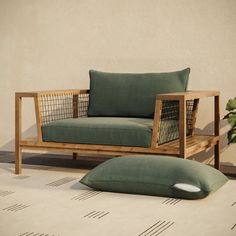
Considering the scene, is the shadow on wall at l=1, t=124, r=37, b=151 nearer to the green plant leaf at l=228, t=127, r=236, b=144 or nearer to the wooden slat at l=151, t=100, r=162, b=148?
the wooden slat at l=151, t=100, r=162, b=148

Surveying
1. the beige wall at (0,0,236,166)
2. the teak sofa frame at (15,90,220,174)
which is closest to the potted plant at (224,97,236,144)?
the teak sofa frame at (15,90,220,174)

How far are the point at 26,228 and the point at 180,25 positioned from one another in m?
2.69

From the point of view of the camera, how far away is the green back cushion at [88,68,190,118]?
4430 millimetres

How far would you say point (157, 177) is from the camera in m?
3.38

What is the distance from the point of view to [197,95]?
4008 millimetres

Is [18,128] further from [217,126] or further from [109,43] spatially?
[217,126]

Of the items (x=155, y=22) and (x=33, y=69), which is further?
(x=33, y=69)

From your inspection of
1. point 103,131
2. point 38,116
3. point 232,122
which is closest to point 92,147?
point 103,131

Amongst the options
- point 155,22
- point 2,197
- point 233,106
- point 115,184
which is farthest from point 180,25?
point 2,197

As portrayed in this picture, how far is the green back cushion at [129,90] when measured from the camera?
4430 mm

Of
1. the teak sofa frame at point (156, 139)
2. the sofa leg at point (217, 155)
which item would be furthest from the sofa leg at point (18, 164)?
the sofa leg at point (217, 155)

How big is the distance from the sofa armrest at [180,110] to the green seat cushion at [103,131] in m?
0.10

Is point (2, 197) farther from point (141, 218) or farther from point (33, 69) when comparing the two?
point (33, 69)

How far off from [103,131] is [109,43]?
4.24ft
